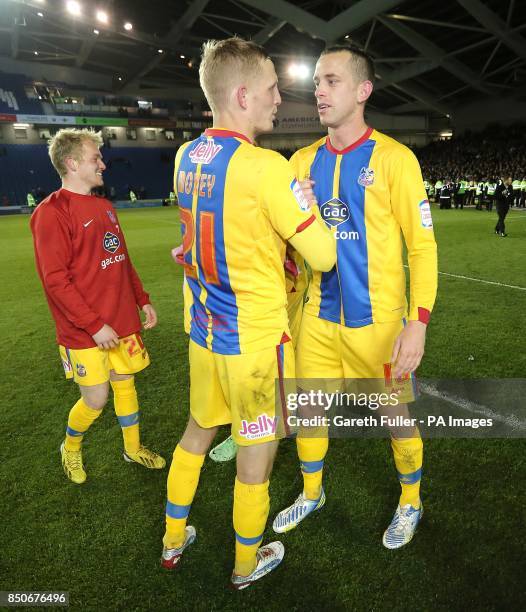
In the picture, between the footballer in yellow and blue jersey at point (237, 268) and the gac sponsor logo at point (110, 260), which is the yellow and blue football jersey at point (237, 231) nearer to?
the footballer in yellow and blue jersey at point (237, 268)

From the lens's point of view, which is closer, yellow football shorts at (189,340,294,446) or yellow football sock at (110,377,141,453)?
yellow football shorts at (189,340,294,446)

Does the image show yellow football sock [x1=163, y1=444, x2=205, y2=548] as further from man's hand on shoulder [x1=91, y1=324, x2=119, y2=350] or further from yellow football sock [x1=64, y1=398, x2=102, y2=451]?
yellow football sock [x1=64, y1=398, x2=102, y2=451]

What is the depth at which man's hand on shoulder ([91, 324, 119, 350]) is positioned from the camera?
2.30 m

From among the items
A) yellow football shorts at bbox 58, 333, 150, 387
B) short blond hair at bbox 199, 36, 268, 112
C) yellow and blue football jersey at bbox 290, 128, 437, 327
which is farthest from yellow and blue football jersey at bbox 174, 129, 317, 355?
yellow football shorts at bbox 58, 333, 150, 387

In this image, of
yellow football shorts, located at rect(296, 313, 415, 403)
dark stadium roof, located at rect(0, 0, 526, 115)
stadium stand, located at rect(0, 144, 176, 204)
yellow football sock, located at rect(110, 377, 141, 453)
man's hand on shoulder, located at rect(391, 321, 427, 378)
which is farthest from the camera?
stadium stand, located at rect(0, 144, 176, 204)

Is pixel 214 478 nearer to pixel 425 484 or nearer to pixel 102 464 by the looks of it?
pixel 102 464

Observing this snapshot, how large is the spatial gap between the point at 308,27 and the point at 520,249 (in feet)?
54.7

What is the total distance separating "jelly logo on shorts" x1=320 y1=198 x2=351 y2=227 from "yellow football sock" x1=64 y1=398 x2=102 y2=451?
5.48 feet

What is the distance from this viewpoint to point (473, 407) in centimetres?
331

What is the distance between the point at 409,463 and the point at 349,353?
1.98 ft

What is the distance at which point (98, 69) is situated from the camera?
36.5 metres

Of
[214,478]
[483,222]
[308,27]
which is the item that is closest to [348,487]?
[214,478]

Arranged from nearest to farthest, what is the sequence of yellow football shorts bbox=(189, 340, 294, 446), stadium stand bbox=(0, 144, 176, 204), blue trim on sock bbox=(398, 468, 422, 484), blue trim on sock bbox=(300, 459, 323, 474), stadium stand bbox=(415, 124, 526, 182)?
yellow football shorts bbox=(189, 340, 294, 446), blue trim on sock bbox=(398, 468, 422, 484), blue trim on sock bbox=(300, 459, 323, 474), stadium stand bbox=(415, 124, 526, 182), stadium stand bbox=(0, 144, 176, 204)

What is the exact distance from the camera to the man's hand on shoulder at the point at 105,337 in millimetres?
2301
